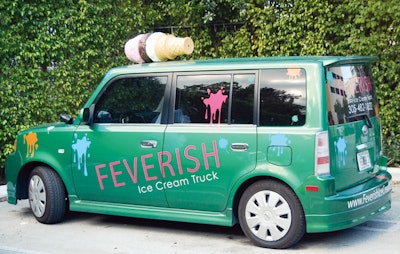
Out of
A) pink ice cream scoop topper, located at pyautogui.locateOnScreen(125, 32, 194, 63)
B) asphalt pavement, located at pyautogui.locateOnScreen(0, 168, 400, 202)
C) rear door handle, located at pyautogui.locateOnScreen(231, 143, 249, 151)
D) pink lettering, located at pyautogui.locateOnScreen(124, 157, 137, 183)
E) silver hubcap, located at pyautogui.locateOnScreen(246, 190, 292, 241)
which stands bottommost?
asphalt pavement, located at pyautogui.locateOnScreen(0, 168, 400, 202)

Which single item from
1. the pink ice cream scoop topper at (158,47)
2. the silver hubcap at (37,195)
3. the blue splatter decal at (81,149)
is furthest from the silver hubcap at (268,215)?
the silver hubcap at (37,195)

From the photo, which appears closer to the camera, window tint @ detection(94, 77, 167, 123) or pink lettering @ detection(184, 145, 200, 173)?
pink lettering @ detection(184, 145, 200, 173)

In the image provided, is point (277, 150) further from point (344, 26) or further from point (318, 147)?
point (344, 26)

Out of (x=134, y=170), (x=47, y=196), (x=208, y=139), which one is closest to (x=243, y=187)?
(x=208, y=139)

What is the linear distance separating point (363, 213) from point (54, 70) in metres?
5.91

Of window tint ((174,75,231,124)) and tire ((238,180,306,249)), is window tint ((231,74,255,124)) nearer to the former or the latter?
window tint ((174,75,231,124))

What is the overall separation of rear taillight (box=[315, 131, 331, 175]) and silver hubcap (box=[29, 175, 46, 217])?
124 inches

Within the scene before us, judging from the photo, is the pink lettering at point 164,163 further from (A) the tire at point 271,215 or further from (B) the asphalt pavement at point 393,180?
(B) the asphalt pavement at point 393,180

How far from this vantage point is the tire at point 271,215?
5.52m

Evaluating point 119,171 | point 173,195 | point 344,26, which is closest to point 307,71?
point 173,195

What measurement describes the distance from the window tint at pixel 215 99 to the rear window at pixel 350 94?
2.39 ft

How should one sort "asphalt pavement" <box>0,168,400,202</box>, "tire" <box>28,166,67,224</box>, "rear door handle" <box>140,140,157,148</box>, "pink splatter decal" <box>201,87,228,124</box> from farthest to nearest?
"asphalt pavement" <box>0,168,400,202</box>
"tire" <box>28,166,67,224</box>
"rear door handle" <box>140,140,157,148</box>
"pink splatter decal" <box>201,87,228,124</box>

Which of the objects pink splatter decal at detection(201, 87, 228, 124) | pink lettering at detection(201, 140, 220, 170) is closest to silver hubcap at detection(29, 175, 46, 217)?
pink lettering at detection(201, 140, 220, 170)

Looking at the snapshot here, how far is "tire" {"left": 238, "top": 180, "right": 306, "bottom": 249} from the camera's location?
5516 mm
